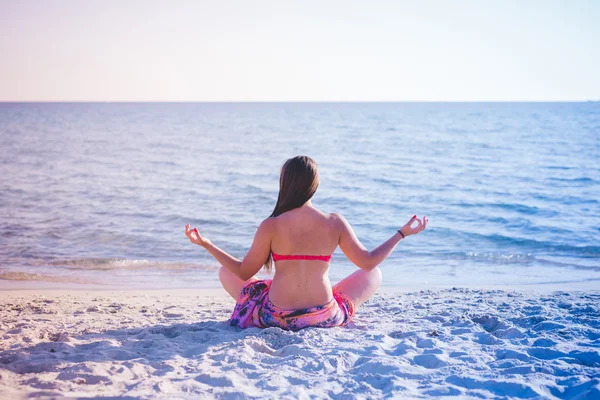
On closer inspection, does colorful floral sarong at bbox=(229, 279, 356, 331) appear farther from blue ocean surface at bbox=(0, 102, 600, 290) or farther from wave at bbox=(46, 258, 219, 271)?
wave at bbox=(46, 258, 219, 271)

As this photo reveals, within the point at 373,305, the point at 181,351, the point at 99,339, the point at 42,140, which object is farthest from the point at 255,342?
the point at 42,140

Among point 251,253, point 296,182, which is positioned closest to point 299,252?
point 251,253

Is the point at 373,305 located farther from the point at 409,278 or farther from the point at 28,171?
the point at 28,171

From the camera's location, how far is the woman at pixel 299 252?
4.02 meters

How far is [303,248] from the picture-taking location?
4129 mm

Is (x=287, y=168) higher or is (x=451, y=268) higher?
(x=287, y=168)

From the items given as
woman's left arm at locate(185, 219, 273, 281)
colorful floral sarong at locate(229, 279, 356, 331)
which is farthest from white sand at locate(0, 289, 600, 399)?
woman's left arm at locate(185, 219, 273, 281)

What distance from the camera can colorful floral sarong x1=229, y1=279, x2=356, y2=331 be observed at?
4.40 metres

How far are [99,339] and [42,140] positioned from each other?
3314cm

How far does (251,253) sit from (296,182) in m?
0.65

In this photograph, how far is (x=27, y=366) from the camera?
3.57m

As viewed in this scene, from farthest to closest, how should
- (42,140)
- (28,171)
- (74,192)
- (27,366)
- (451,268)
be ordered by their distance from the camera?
1. (42,140)
2. (28,171)
3. (74,192)
4. (451,268)
5. (27,366)

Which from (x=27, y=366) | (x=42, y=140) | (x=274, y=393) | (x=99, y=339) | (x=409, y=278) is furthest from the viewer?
(x=42, y=140)

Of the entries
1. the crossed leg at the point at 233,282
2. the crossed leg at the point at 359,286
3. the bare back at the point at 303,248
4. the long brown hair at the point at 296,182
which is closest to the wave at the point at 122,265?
the crossed leg at the point at 233,282
